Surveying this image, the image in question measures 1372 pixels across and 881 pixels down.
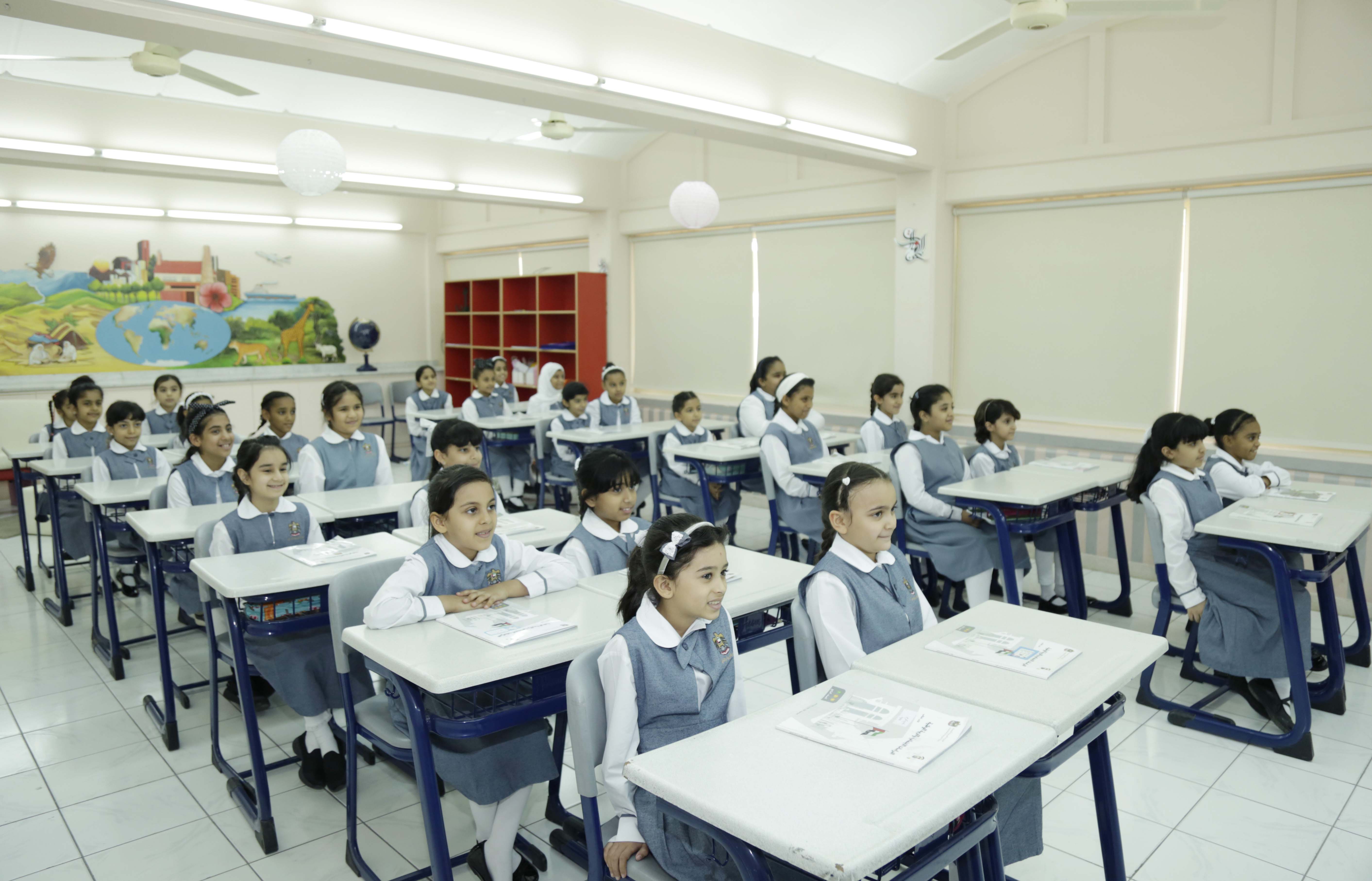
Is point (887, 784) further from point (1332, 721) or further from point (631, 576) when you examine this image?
point (1332, 721)

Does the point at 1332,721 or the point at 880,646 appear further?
the point at 1332,721

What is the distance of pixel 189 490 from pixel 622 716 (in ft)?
9.20

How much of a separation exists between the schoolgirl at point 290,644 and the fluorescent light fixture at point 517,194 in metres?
4.28

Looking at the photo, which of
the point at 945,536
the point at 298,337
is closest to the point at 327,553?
the point at 945,536

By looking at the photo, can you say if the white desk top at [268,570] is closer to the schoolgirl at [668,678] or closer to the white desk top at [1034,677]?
the schoolgirl at [668,678]

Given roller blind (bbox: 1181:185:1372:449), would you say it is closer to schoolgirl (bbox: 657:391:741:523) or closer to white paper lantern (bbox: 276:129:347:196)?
schoolgirl (bbox: 657:391:741:523)

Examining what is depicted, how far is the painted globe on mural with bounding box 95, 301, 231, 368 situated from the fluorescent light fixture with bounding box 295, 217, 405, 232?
1282mm

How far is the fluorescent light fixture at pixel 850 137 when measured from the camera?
488 centimetres

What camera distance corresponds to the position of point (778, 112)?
484 cm

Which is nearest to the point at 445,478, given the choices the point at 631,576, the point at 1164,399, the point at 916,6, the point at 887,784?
the point at 631,576

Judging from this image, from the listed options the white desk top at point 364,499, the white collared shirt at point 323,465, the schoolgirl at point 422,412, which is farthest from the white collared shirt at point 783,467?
the schoolgirl at point 422,412

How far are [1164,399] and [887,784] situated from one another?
4494 mm

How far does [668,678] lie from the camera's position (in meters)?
1.80

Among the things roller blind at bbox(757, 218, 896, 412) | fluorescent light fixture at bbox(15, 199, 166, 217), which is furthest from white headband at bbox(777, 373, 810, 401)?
fluorescent light fixture at bbox(15, 199, 166, 217)
